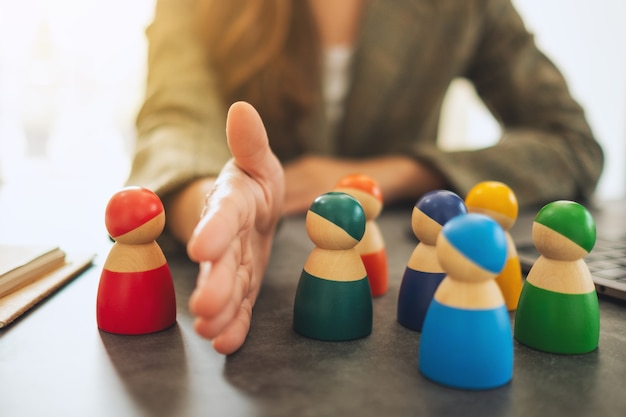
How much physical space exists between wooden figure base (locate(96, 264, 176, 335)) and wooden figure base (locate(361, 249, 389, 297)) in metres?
0.24

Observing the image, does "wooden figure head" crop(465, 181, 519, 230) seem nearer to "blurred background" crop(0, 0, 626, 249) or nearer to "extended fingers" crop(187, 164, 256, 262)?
"extended fingers" crop(187, 164, 256, 262)

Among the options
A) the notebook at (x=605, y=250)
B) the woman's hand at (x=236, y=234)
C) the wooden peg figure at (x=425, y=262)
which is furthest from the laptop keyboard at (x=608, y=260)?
the woman's hand at (x=236, y=234)

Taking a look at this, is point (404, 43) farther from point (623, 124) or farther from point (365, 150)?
point (623, 124)

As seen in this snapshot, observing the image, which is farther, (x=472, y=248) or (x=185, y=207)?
(x=185, y=207)

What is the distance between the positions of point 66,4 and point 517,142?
1.66m

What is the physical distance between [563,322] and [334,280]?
0.70ft

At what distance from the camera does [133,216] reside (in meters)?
0.55

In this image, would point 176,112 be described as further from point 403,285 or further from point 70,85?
point 70,85

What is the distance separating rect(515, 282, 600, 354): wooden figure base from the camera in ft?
1.74

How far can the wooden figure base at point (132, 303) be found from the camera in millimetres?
561

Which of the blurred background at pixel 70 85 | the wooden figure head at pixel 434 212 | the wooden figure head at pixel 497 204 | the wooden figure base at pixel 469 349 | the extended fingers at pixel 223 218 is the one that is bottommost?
the blurred background at pixel 70 85

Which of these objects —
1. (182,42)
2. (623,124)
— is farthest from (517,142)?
(623,124)

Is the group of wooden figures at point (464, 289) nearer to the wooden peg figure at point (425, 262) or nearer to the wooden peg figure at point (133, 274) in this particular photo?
the wooden peg figure at point (425, 262)

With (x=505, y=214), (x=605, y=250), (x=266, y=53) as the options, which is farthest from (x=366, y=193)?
(x=266, y=53)
